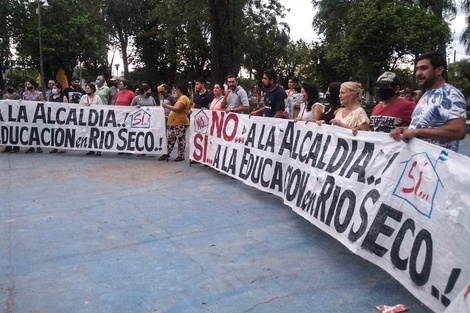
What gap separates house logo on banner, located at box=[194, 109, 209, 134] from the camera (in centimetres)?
864

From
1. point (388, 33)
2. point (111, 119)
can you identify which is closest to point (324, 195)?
point (111, 119)

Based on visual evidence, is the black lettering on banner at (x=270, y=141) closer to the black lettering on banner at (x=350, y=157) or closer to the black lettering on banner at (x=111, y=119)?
the black lettering on banner at (x=350, y=157)

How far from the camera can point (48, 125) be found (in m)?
10.5

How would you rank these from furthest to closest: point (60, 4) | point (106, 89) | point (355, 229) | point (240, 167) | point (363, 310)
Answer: point (60, 4) < point (106, 89) < point (240, 167) < point (355, 229) < point (363, 310)

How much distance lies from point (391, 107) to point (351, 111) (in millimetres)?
607

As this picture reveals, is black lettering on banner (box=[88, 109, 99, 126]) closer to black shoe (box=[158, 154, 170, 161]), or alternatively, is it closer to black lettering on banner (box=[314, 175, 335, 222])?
black shoe (box=[158, 154, 170, 161])

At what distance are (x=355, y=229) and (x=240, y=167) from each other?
3.25 meters

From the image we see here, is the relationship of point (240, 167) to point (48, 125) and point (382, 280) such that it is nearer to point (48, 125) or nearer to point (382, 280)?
point (382, 280)

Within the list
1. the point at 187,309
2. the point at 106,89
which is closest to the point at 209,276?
the point at 187,309

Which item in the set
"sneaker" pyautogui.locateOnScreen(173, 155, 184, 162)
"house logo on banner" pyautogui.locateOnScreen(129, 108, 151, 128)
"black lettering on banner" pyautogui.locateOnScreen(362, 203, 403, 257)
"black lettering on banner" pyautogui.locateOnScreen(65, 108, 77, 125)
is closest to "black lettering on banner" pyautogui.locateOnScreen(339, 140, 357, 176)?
"black lettering on banner" pyautogui.locateOnScreen(362, 203, 403, 257)

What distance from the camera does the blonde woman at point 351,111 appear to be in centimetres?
492

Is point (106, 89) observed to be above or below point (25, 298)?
above

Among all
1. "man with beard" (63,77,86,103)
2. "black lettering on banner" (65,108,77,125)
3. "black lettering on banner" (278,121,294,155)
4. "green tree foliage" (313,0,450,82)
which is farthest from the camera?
"green tree foliage" (313,0,450,82)

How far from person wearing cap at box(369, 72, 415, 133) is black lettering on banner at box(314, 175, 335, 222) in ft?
2.26
